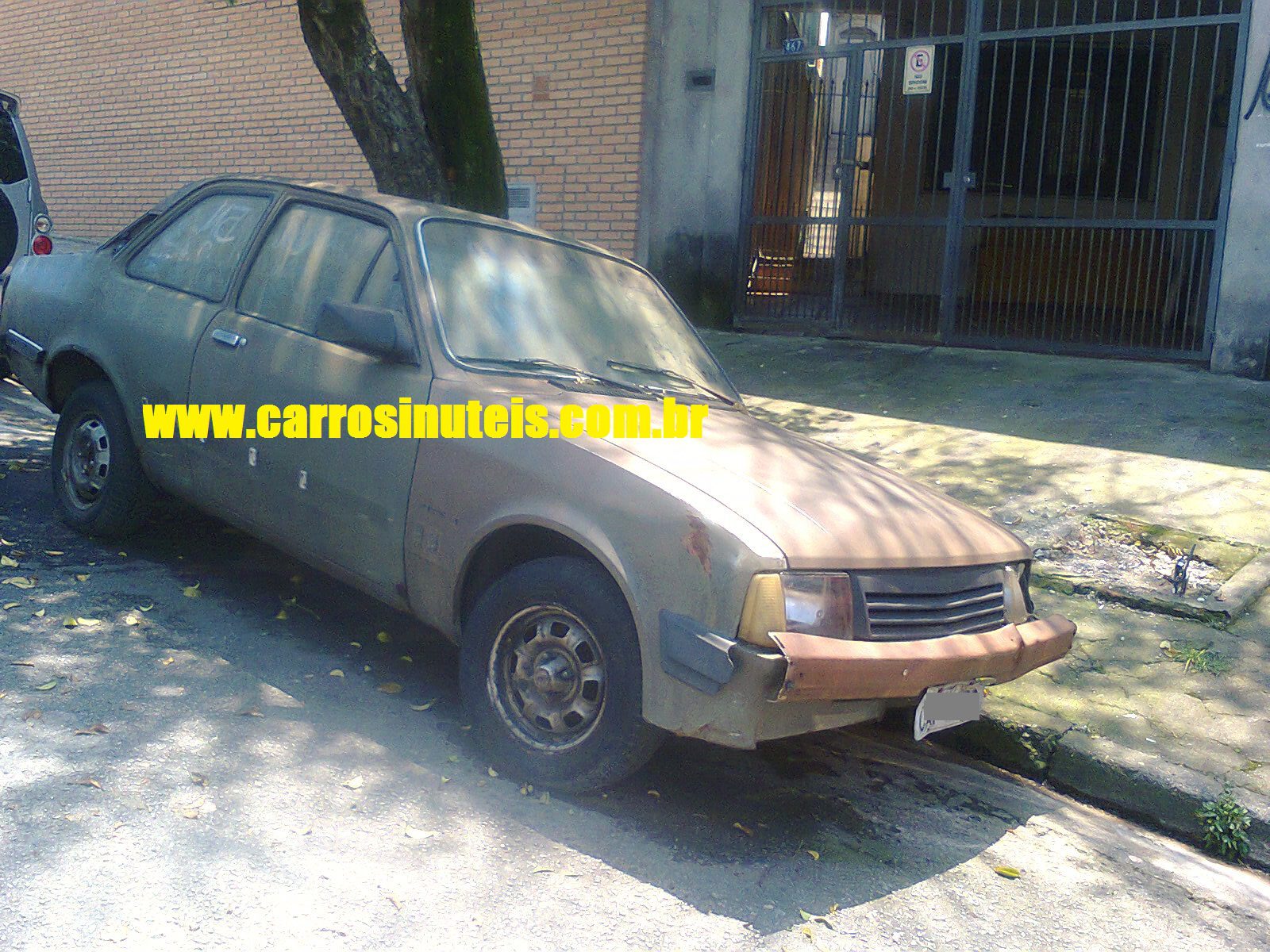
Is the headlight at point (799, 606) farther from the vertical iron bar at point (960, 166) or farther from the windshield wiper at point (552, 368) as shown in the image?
the vertical iron bar at point (960, 166)

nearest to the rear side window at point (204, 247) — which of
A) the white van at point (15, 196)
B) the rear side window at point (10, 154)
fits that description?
the white van at point (15, 196)

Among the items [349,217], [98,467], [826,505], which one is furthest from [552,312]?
[98,467]

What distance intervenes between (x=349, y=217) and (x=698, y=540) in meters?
2.23

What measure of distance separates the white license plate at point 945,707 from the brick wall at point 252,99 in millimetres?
8380

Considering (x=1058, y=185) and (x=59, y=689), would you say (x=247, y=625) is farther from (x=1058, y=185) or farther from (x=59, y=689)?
(x=1058, y=185)

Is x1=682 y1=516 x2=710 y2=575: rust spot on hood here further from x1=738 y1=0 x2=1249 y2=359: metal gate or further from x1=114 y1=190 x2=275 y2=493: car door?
x1=738 y1=0 x2=1249 y2=359: metal gate

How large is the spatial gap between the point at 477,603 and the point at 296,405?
1151mm

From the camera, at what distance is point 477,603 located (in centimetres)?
362

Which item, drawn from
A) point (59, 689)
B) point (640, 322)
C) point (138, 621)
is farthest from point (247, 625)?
point (640, 322)

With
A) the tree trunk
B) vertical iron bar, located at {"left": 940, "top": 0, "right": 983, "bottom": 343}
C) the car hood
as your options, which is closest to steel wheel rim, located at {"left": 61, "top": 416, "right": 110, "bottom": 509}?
the tree trunk

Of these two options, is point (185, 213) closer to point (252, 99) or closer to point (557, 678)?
point (557, 678)

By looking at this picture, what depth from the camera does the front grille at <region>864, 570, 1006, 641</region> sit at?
3.24 metres

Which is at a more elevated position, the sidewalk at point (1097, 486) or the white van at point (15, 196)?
the white van at point (15, 196)

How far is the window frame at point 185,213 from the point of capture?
480cm
